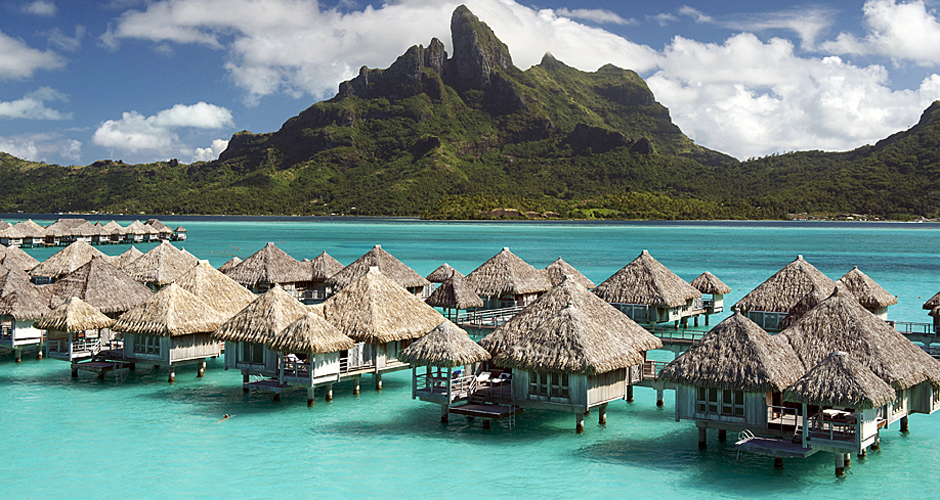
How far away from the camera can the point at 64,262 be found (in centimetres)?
4103

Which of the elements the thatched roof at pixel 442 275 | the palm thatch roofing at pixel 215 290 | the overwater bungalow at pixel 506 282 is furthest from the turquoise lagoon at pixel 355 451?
the thatched roof at pixel 442 275

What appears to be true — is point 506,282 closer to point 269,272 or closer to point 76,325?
point 269,272

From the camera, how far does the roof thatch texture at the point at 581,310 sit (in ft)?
64.5

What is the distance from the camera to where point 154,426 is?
1978 cm

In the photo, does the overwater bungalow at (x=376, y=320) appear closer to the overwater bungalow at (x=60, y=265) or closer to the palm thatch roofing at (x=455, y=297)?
the palm thatch roofing at (x=455, y=297)

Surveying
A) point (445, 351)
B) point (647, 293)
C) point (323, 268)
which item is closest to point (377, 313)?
point (445, 351)

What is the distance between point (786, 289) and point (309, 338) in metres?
18.8

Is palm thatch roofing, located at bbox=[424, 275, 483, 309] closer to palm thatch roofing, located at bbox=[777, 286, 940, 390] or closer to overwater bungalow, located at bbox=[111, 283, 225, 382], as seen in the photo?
overwater bungalow, located at bbox=[111, 283, 225, 382]

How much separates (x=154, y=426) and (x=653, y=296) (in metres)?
19.1

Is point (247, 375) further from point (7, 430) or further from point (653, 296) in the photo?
point (653, 296)

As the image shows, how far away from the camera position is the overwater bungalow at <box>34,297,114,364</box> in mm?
24750

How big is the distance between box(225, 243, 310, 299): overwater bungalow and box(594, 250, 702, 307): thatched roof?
1503cm

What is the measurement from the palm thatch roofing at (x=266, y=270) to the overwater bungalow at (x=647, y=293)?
15482 mm

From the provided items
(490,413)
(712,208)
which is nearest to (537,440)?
(490,413)
